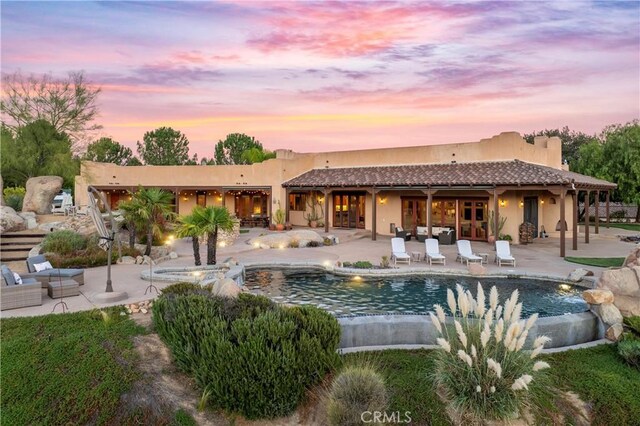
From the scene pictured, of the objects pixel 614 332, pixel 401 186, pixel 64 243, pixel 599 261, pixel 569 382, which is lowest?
pixel 569 382

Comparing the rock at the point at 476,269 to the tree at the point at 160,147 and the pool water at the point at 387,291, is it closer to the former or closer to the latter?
the pool water at the point at 387,291

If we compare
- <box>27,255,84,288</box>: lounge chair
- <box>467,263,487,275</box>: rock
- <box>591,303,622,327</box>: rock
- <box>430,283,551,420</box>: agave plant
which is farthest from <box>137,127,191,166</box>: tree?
<box>430,283,551,420</box>: agave plant

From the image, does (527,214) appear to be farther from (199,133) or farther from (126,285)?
(199,133)

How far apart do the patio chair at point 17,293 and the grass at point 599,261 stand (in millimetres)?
16873

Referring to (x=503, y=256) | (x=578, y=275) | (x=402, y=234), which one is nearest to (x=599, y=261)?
(x=503, y=256)

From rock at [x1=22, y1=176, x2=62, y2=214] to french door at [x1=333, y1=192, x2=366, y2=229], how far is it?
1680 centimetres

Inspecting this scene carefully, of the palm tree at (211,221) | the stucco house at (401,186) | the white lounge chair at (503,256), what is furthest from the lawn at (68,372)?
the stucco house at (401,186)

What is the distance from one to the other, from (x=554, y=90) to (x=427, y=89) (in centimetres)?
683

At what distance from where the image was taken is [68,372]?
19.4 feet

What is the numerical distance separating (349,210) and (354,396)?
2284 cm

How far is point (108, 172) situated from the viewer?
29578 mm

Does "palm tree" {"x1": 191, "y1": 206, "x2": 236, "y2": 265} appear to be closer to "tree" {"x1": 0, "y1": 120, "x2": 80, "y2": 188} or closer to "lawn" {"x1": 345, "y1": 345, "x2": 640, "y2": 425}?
"lawn" {"x1": 345, "y1": 345, "x2": 640, "y2": 425}

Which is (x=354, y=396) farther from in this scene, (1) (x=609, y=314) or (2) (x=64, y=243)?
(2) (x=64, y=243)

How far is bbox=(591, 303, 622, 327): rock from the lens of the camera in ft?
23.9
